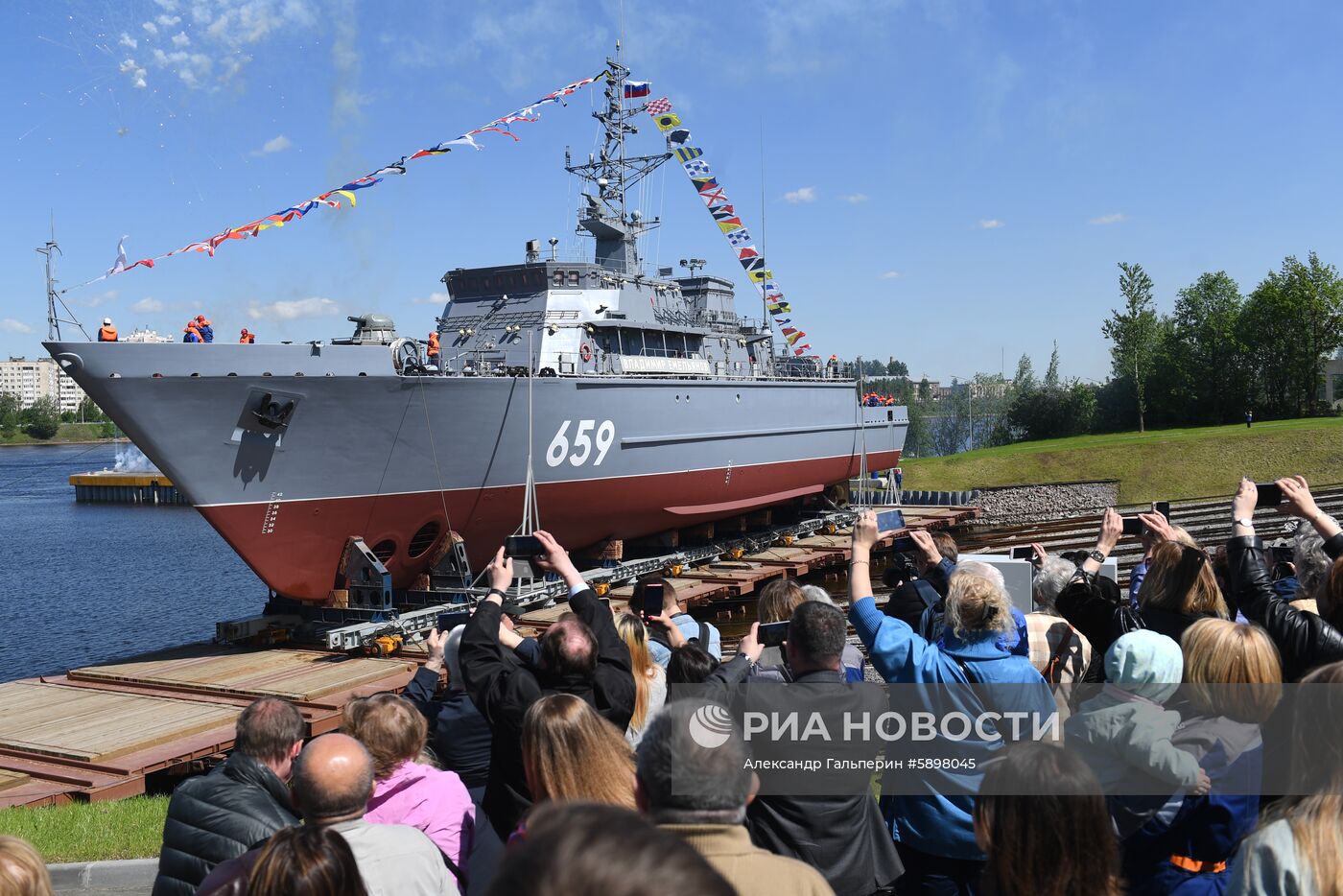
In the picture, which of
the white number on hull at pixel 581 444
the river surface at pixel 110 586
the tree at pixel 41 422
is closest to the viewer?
the white number on hull at pixel 581 444

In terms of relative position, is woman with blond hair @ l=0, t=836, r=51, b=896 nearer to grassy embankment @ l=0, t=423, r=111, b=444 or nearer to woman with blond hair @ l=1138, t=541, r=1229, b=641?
woman with blond hair @ l=1138, t=541, r=1229, b=641

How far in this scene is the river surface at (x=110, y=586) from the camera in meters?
20.5

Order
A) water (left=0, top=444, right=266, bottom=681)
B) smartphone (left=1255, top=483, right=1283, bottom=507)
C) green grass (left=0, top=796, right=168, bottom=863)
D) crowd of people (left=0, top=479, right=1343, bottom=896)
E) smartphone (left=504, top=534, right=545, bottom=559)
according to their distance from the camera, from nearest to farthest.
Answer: crowd of people (left=0, top=479, right=1343, bottom=896) → smartphone (left=1255, top=483, right=1283, bottom=507) → smartphone (left=504, top=534, right=545, bottom=559) → green grass (left=0, top=796, right=168, bottom=863) → water (left=0, top=444, right=266, bottom=681)

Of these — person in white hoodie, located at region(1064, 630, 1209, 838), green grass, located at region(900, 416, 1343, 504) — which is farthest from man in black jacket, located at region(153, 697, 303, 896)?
green grass, located at region(900, 416, 1343, 504)

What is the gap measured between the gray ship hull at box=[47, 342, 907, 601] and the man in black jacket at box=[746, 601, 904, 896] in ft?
37.5

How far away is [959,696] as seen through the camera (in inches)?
141

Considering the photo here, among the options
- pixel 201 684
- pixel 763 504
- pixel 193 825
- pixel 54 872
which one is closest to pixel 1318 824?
pixel 193 825

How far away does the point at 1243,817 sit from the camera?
2941 mm

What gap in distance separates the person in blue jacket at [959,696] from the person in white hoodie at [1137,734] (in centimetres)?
28

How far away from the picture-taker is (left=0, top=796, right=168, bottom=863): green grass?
20.7ft

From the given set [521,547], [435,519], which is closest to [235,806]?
[521,547]

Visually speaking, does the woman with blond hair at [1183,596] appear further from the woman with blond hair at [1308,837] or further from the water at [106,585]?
the water at [106,585]

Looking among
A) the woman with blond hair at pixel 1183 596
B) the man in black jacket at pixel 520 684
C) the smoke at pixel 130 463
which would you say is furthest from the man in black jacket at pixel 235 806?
the smoke at pixel 130 463

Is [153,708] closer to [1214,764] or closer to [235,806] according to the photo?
[235,806]
